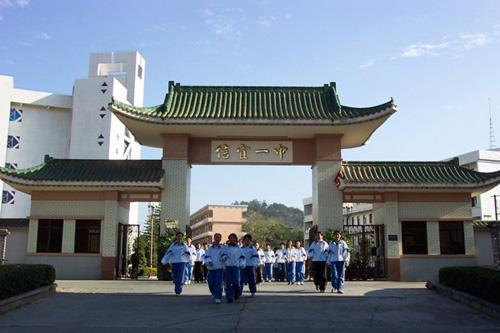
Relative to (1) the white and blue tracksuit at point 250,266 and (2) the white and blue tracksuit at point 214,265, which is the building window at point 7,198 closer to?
(1) the white and blue tracksuit at point 250,266

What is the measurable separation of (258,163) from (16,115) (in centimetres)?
3122

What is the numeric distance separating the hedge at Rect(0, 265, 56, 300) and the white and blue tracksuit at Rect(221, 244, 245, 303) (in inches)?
159

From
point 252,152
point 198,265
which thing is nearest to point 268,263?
point 198,265

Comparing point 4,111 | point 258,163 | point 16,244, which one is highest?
point 4,111

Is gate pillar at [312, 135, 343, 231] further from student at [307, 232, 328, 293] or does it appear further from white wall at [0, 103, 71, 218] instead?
white wall at [0, 103, 71, 218]

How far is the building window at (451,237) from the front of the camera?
690 inches

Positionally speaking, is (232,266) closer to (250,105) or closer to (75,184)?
(75,184)

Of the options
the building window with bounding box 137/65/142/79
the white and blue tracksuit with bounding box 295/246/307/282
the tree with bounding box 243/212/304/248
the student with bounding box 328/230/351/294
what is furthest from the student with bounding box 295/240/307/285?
the tree with bounding box 243/212/304/248

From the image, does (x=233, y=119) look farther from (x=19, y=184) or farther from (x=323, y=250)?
(x=19, y=184)

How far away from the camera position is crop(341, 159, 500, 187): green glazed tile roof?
17.1m

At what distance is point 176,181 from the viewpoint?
1788cm

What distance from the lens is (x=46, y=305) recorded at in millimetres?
9922

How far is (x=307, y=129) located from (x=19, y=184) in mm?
10041

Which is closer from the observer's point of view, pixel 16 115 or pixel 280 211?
pixel 16 115
